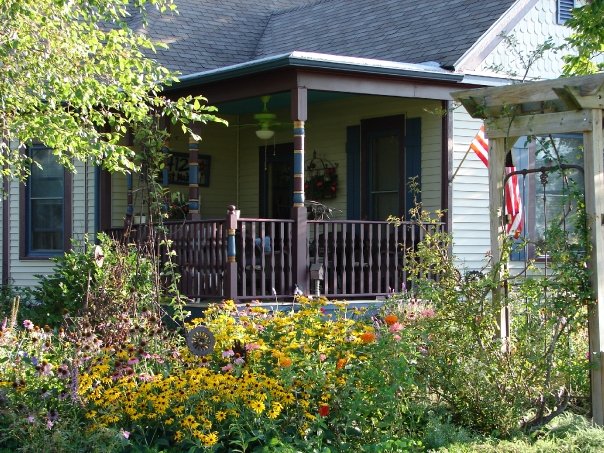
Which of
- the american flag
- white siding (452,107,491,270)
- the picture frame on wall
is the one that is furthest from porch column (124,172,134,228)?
the american flag

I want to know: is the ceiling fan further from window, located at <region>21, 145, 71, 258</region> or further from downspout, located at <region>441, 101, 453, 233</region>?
window, located at <region>21, 145, 71, 258</region>

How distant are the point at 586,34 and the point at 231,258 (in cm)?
515

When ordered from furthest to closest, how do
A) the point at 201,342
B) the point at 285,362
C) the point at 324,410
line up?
1. the point at 201,342
2. the point at 285,362
3. the point at 324,410

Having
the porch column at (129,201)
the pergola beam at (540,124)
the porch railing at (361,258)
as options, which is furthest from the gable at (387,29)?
the pergola beam at (540,124)

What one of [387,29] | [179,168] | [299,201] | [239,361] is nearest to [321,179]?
[179,168]

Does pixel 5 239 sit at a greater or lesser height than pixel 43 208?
lesser

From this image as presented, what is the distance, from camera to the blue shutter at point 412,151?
1360 cm

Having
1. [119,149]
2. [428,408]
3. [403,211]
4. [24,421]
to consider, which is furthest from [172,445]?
[403,211]

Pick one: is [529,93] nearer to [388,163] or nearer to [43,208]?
[388,163]

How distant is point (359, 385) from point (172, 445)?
1275 millimetres

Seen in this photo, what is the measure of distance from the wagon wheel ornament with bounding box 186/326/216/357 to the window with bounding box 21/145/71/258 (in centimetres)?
935

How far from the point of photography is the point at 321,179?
15117 millimetres

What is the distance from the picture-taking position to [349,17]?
16.6 metres

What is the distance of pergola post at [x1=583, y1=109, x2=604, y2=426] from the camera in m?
7.07
